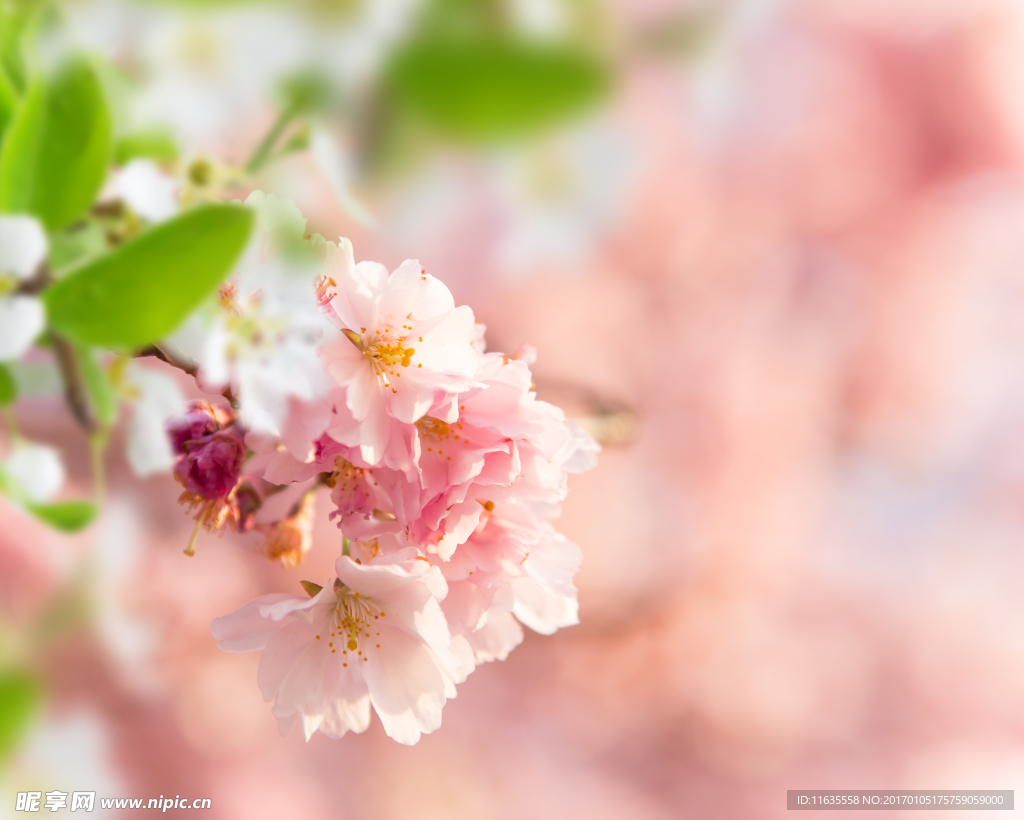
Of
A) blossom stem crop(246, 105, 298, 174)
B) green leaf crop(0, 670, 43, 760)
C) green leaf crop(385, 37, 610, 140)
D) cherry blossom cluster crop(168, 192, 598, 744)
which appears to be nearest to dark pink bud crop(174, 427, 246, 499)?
cherry blossom cluster crop(168, 192, 598, 744)

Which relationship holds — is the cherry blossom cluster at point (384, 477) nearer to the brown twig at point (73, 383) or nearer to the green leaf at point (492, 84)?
the brown twig at point (73, 383)

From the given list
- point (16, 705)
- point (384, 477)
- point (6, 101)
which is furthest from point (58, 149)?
point (16, 705)

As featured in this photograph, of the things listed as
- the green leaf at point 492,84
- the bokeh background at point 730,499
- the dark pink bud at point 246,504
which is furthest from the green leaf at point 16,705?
the green leaf at point 492,84

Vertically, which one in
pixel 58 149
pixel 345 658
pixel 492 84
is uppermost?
pixel 492 84

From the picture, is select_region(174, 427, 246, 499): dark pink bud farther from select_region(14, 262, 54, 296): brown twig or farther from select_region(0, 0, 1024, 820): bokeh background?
select_region(0, 0, 1024, 820): bokeh background

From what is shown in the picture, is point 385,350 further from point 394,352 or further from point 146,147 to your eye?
point 146,147

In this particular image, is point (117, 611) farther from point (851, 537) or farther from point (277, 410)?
point (851, 537)

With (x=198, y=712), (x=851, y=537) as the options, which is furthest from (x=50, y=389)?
(x=851, y=537)
